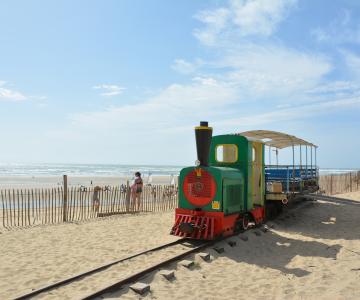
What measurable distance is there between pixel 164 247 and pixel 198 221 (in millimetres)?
1015

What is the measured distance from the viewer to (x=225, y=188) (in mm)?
9383

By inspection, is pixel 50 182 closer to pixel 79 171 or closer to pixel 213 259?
pixel 79 171

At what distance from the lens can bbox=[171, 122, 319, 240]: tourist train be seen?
30.0 ft

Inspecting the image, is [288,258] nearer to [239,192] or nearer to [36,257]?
[239,192]

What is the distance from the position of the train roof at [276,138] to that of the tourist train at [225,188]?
0.02 metres

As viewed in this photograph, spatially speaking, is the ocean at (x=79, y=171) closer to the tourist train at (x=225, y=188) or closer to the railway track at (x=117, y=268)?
the tourist train at (x=225, y=188)

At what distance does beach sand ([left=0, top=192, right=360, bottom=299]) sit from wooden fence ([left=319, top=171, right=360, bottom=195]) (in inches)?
462

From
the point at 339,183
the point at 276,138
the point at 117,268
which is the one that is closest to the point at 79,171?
the point at 339,183

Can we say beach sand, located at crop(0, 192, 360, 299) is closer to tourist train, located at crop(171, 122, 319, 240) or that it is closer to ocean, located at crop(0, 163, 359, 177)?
tourist train, located at crop(171, 122, 319, 240)

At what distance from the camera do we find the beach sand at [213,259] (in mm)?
6199

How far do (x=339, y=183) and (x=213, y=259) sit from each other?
19.7m

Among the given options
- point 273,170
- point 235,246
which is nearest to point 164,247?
point 235,246

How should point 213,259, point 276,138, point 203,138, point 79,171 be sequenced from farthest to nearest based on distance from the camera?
1. point 79,171
2. point 276,138
3. point 203,138
4. point 213,259

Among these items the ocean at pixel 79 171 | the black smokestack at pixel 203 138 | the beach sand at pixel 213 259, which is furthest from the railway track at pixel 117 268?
the ocean at pixel 79 171
